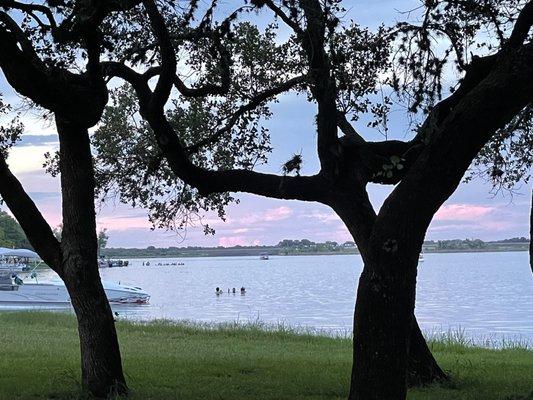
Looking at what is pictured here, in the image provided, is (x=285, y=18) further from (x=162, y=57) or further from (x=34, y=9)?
(x=34, y=9)

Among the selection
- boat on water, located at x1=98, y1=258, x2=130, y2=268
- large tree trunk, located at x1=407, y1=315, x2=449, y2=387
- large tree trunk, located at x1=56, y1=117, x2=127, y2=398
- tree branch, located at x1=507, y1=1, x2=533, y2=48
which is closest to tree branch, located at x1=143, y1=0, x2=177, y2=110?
large tree trunk, located at x1=56, y1=117, x2=127, y2=398

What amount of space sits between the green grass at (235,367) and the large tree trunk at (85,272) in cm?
41

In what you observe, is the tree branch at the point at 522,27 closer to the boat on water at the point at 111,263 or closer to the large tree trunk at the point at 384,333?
the large tree trunk at the point at 384,333

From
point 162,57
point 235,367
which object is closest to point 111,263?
point 235,367

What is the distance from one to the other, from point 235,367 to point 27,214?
13.4 feet

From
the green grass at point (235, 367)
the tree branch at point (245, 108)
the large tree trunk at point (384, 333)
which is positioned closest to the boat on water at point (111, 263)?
the green grass at point (235, 367)

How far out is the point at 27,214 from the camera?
356 inches

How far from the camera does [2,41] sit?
7.75 m

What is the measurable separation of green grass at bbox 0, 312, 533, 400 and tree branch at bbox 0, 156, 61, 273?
1.70 meters

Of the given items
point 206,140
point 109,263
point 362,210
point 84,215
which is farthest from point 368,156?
point 109,263

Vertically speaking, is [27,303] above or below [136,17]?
below

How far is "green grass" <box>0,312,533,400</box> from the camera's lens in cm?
905

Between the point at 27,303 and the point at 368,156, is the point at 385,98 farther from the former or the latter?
the point at 27,303

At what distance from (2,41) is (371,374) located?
492 centimetres
